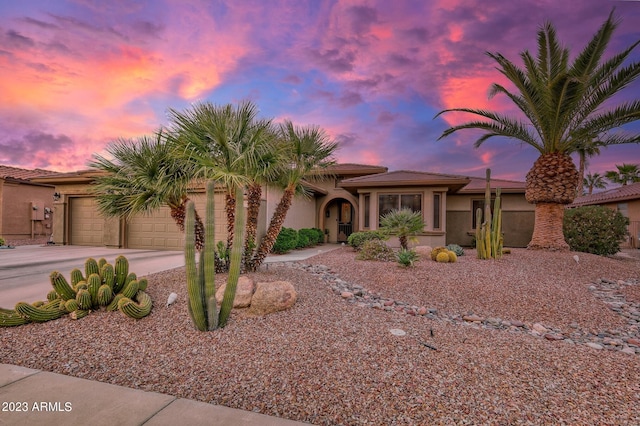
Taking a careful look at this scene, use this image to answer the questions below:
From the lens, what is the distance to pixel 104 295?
4473 millimetres

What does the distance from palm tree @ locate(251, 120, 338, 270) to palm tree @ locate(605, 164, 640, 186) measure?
32775 millimetres

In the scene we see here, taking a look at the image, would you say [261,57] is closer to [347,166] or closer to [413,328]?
[413,328]

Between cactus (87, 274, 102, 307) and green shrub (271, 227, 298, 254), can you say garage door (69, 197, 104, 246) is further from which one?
cactus (87, 274, 102, 307)

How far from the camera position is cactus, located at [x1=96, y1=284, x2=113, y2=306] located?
4461 mm

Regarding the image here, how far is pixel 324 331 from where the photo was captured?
156 inches

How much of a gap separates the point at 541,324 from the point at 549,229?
7.57 meters

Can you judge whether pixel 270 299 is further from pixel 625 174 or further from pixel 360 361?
pixel 625 174

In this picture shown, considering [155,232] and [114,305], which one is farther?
[155,232]

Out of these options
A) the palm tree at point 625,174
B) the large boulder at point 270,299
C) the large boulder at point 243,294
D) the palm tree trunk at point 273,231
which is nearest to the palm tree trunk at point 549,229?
the palm tree trunk at point 273,231

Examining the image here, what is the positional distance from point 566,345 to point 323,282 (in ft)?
13.5

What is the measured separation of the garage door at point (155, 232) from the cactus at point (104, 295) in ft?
27.9

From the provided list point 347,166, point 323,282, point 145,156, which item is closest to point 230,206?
point 145,156

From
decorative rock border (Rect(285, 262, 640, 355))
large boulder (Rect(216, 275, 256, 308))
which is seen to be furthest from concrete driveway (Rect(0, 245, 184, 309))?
decorative rock border (Rect(285, 262, 640, 355))

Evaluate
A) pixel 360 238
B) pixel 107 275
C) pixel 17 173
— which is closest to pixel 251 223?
pixel 107 275
